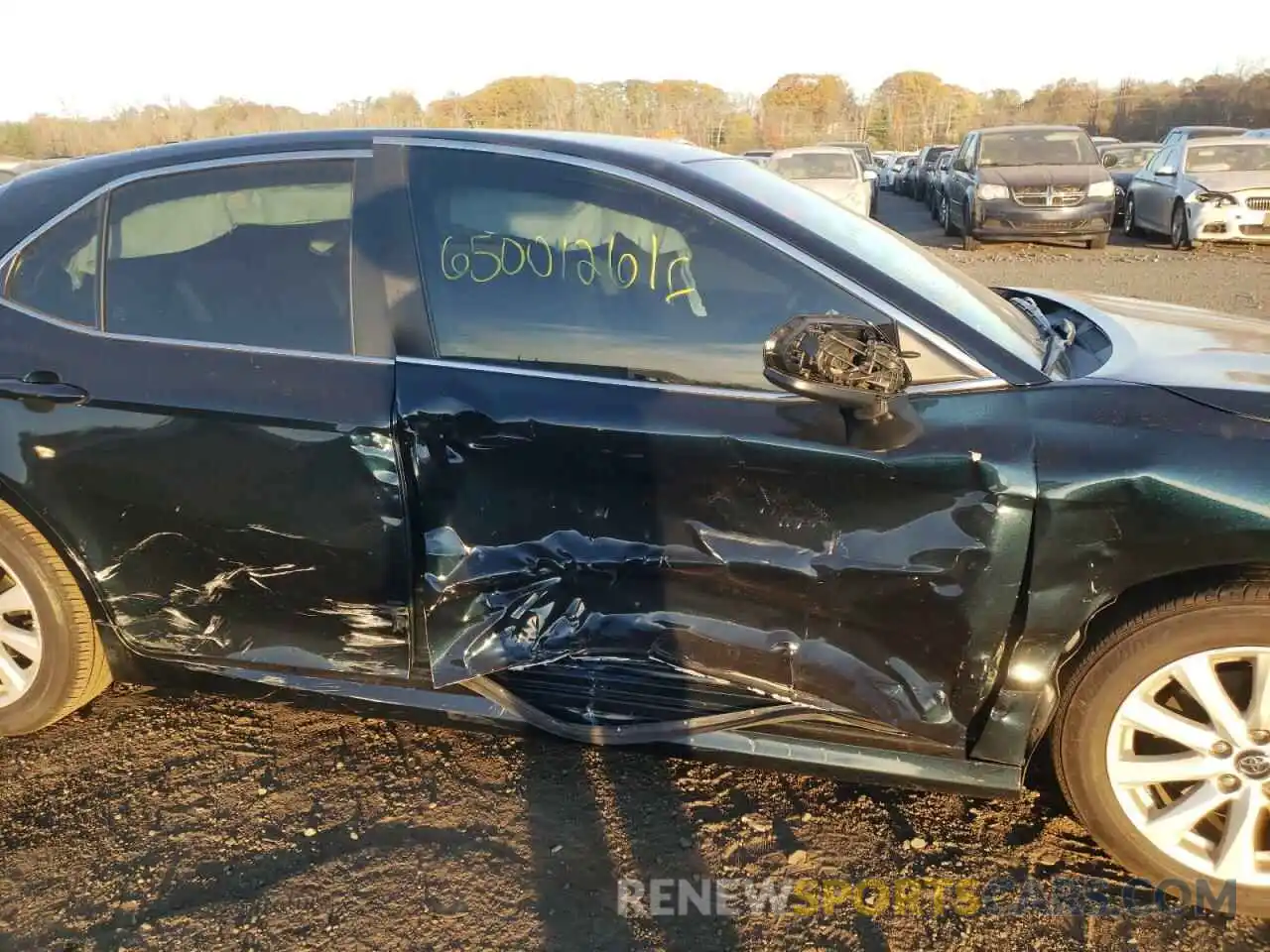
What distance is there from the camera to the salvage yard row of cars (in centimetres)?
1306

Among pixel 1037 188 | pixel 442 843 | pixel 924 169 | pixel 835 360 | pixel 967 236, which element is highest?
pixel 924 169

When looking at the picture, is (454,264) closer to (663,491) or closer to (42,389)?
(663,491)

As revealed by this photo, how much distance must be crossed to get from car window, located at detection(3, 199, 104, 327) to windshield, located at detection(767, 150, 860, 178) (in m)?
14.2

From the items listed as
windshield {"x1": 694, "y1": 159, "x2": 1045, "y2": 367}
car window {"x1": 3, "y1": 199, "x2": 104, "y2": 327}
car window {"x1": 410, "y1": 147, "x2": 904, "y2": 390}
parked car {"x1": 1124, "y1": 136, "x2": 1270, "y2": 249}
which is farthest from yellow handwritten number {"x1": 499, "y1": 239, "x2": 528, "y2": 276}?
parked car {"x1": 1124, "y1": 136, "x2": 1270, "y2": 249}

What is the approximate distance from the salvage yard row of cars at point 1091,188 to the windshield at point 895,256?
12212 millimetres

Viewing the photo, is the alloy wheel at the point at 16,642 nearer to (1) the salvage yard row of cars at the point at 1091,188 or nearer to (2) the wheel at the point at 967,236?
(1) the salvage yard row of cars at the point at 1091,188

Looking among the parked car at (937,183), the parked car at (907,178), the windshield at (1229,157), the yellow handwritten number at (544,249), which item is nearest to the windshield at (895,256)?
the yellow handwritten number at (544,249)

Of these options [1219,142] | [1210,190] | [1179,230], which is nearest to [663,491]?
[1210,190]

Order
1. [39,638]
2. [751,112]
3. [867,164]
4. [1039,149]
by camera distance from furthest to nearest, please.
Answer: [751,112] < [867,164] < [1039,149] < [39,638]

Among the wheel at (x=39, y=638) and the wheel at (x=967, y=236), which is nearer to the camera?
the wheel at (x=39, y=638)

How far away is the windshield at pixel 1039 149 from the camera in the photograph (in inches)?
561

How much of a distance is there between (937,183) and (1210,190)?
7191mm

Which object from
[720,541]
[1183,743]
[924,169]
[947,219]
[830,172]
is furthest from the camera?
[924,169]

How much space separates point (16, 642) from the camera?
286cm
